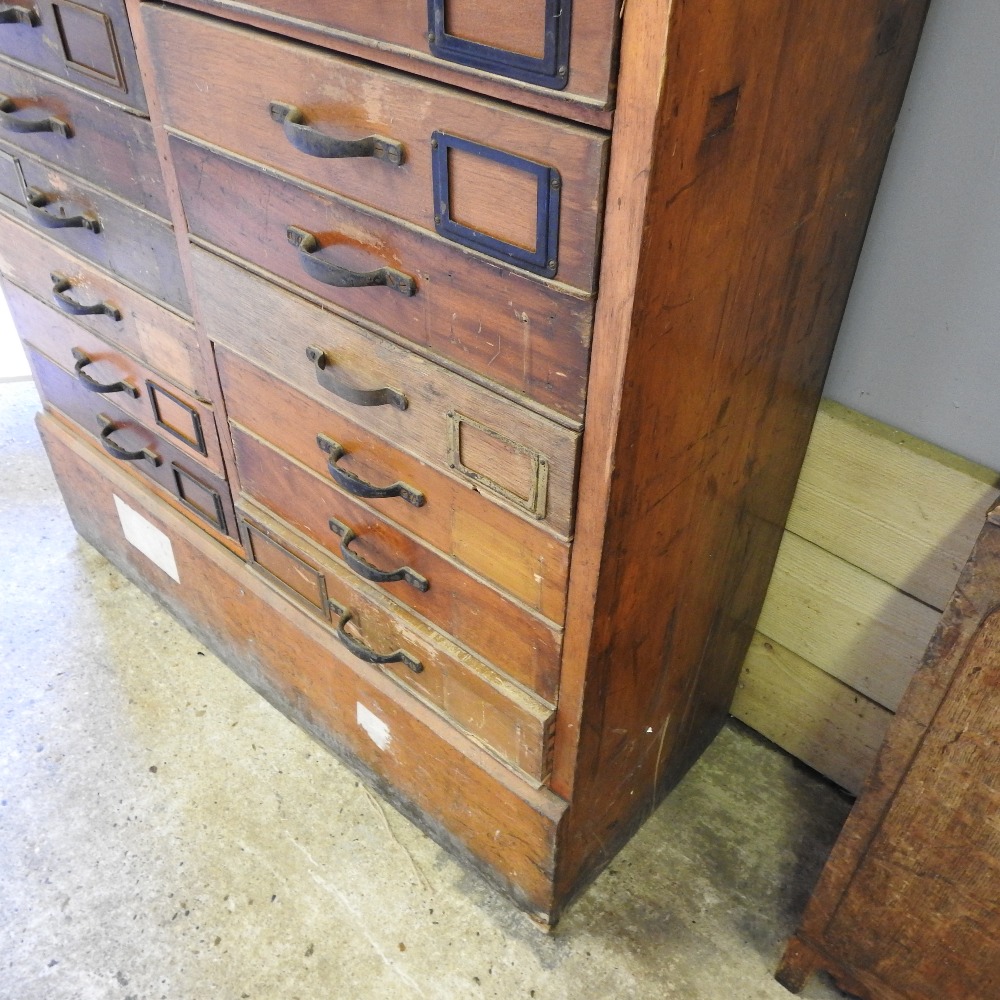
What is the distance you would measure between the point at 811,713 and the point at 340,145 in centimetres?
111

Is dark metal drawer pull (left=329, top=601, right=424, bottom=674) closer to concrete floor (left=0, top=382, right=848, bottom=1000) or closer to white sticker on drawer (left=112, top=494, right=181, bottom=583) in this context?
concrete floor (left=0, top=382, right=848, bottom=1000)

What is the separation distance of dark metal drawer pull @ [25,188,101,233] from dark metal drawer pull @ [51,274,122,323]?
9cm

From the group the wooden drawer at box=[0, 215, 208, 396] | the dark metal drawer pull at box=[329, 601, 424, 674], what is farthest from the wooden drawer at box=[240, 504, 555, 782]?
the wooden drawer at box=[0, 215, 208, 396]

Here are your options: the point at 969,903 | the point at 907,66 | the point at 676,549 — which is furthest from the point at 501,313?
the point at 969,903

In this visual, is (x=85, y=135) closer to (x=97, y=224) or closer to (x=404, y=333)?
(x=97, y=224)

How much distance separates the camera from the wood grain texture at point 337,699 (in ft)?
4.04

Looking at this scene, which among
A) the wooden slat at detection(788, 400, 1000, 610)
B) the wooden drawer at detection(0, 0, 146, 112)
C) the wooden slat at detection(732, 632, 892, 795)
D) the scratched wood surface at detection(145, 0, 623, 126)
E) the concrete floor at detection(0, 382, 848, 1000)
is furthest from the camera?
the wooden slat at detection(732, 632, 892, 795)

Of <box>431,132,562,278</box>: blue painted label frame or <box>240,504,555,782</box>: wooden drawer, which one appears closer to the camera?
<box>431,132,562,278</box>: blue painted label frame

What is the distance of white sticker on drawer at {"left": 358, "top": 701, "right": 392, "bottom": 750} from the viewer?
136 centimetres

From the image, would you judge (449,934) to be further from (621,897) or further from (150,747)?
(150,747)

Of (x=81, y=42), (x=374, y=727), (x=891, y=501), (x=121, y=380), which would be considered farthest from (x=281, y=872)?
(x=81, y=42)

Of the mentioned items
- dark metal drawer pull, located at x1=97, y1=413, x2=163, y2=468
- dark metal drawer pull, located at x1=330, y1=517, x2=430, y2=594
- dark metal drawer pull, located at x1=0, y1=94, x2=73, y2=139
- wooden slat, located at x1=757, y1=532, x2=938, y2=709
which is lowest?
wooden slat, located at x1=757, y1=532, x2=938, y2=709

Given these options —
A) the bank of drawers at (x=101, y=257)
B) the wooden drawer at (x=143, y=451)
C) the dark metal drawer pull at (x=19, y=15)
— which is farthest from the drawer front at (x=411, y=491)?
the dark metal drawer pull at (x=19, y=15)

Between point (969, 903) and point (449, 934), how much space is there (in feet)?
2.21
